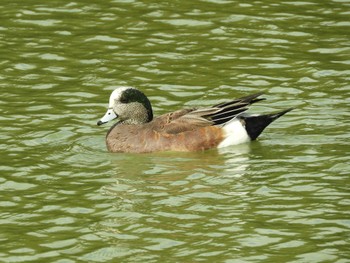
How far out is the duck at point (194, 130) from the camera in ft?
46.9

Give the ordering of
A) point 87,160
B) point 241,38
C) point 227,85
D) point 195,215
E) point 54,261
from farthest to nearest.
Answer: point 241,38 → point 227,85 → point 87,160 → point 195,215 → point 54,261

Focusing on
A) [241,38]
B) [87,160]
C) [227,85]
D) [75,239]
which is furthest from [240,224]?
[241,38]

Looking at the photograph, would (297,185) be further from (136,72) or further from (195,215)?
(136,72)

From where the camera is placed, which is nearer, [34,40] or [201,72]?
[201,72]

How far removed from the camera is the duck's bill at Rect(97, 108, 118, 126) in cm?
1448

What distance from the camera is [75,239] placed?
1134cm

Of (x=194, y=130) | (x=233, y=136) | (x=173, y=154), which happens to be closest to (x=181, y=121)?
(x=194, y=130)

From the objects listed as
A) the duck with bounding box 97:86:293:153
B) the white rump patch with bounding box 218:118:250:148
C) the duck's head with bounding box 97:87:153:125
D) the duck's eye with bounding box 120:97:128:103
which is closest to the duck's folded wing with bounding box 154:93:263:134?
the duck with bounding box 97:86:293:153

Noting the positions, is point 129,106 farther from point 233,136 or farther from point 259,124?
point 259,124

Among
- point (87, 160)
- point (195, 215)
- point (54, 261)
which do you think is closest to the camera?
point (54, 261)

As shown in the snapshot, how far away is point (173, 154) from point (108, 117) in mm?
956

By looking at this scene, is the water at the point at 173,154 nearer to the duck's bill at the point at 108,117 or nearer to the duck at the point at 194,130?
the duck at the point at 194,130

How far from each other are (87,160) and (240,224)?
117 inches

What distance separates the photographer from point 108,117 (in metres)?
14.6
